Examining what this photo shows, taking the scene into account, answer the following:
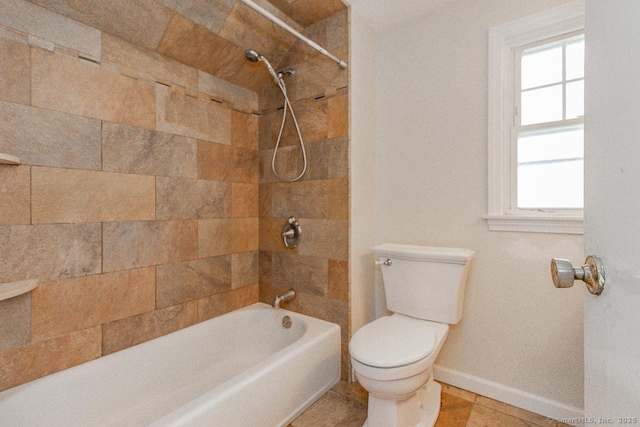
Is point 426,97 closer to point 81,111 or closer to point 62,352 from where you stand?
point 81,111

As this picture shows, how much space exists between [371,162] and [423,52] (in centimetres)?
75

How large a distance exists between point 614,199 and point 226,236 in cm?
203

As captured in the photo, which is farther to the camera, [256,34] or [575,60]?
[256,34]

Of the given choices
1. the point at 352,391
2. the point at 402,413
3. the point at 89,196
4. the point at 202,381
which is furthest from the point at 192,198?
the point at 402,413

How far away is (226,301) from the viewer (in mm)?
2203

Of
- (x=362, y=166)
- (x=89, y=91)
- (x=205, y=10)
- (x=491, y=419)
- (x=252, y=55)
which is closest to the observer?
(x=89, y=91)

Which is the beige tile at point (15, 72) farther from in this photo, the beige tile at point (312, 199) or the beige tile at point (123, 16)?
the beige tile at point (312, 199)

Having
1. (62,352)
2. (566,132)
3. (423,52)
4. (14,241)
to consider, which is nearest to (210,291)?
(62,352)

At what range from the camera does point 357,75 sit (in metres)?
2.03

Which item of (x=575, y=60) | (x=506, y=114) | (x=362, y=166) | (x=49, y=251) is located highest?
(x=575, y=60)

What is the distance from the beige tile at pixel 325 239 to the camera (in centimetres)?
199

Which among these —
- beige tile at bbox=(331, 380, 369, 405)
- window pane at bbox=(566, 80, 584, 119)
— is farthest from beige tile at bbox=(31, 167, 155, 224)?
window pane at bbox=(566, 80, 584, 119)

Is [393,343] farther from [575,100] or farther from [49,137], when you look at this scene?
[49,137]

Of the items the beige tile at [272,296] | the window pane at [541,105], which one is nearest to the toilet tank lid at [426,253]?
the beige tile at [272,296]
